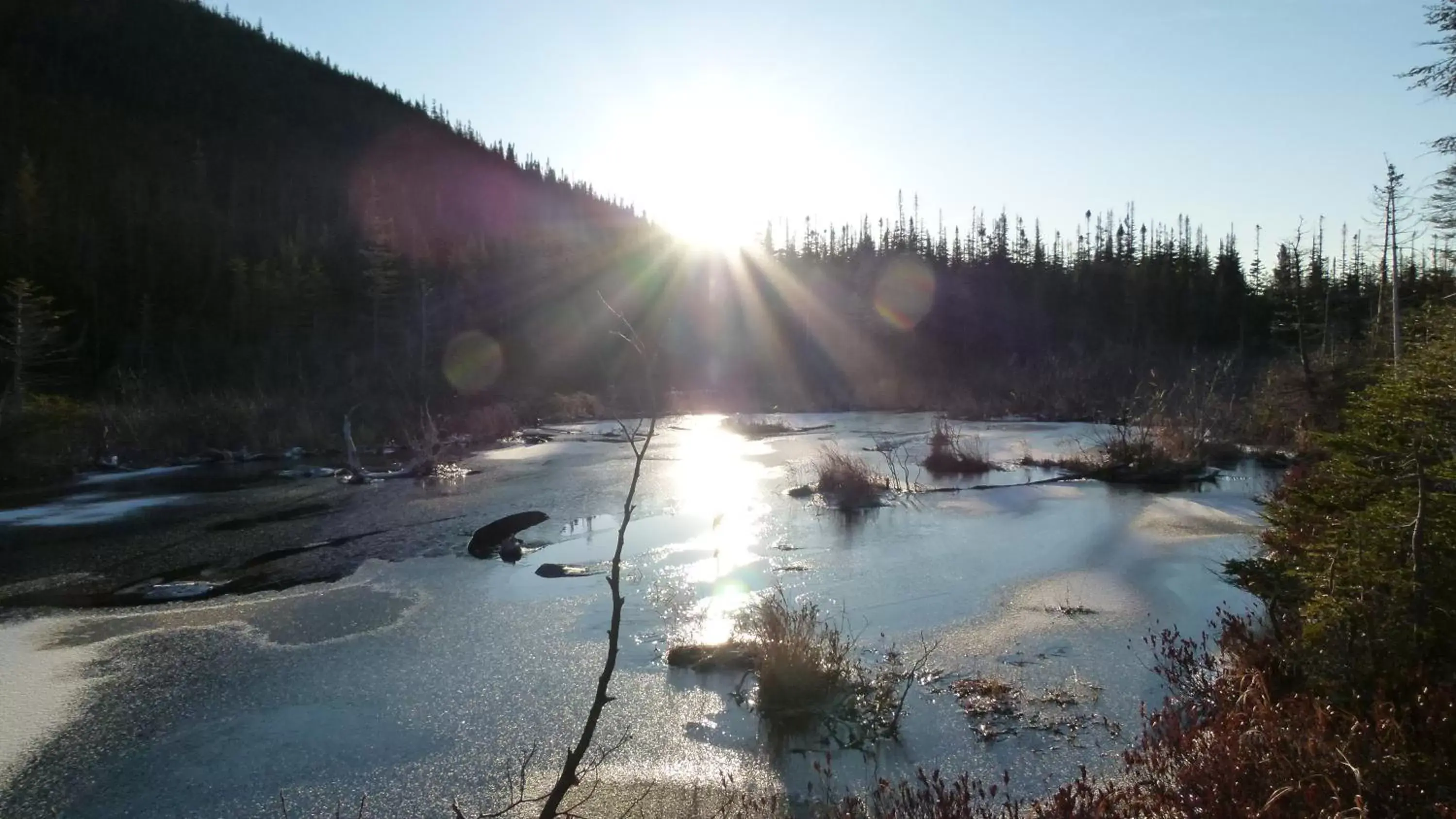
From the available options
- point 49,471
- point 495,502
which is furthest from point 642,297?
point 495,502

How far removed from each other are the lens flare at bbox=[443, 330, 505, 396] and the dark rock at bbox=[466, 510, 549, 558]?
1333 inches

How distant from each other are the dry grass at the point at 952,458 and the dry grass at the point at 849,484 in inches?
110

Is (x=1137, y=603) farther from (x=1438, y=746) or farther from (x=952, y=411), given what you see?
(x=952, y=411)

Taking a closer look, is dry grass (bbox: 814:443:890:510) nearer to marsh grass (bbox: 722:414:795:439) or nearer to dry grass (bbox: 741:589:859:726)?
dry grass (bbox: 741:589:859:726)

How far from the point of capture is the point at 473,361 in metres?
55.1

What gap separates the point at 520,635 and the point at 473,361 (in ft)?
160

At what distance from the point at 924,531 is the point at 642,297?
63.0m

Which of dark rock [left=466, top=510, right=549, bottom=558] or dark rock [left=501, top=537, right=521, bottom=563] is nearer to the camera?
dark rock [left=501, top=537, right=521, bottom=563]

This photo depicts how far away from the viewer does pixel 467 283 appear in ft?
209

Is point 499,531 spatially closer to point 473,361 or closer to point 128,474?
point 128,474

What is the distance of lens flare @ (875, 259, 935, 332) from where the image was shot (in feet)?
211

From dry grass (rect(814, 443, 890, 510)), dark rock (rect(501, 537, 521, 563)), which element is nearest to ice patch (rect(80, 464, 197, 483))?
dark rock (rect(501, 537, 521, 563))

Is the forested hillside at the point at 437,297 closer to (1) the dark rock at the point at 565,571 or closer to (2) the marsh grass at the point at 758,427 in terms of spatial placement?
(2) the marsh grass at the point at 758,427

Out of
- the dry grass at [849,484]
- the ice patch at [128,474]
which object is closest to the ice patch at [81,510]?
the ice patch at [128,474]
